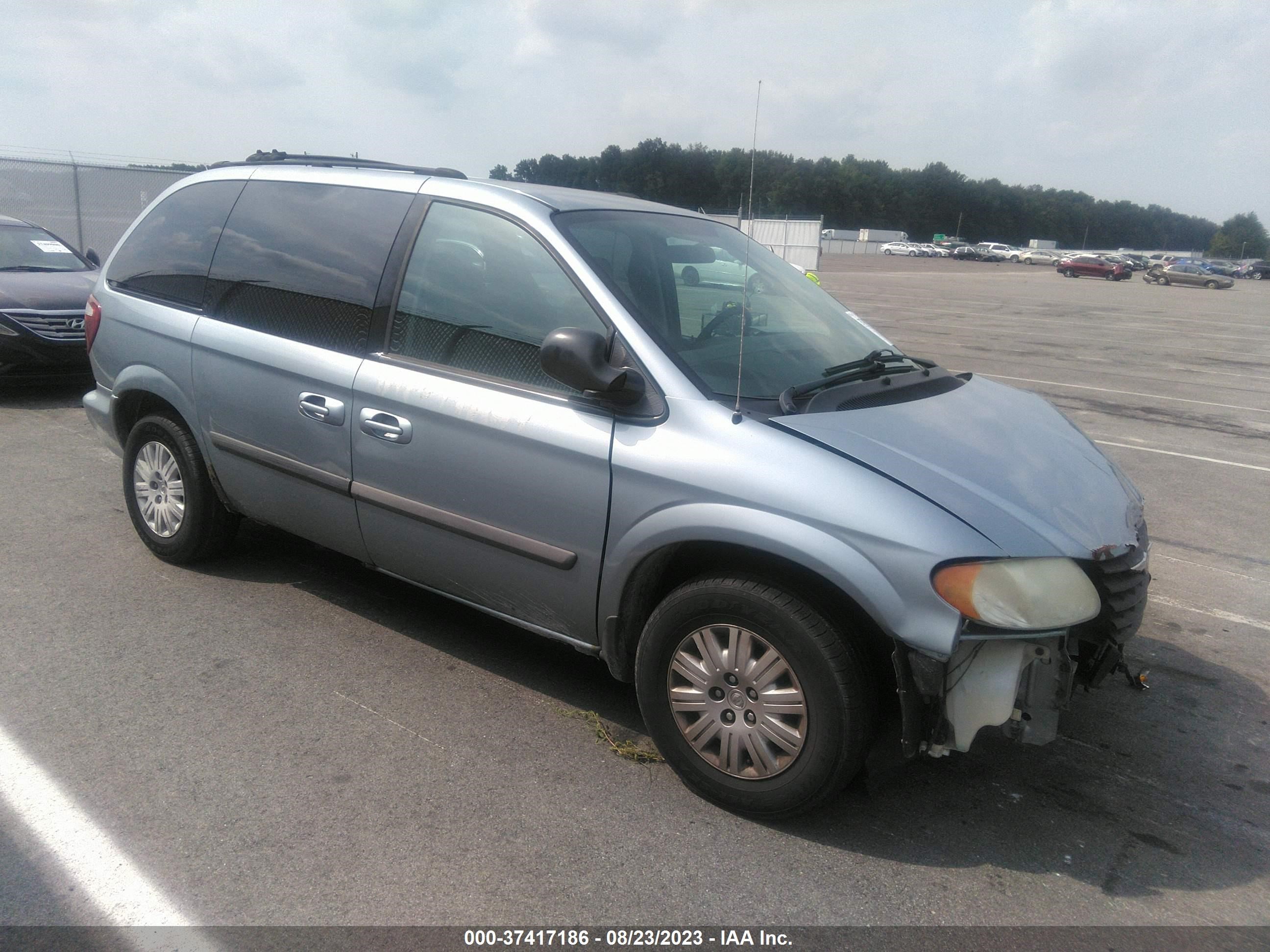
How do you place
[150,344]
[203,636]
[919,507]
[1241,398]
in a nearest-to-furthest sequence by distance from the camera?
[919,507]
[203,636]
[150,344]
[1241,398]

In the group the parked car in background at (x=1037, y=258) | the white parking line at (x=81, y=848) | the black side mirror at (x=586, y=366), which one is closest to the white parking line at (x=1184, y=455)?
the black side mirror at (x=586, y=366)

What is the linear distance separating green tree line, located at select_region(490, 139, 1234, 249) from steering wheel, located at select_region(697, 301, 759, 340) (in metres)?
0.57

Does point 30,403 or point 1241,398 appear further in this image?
point 1241,398

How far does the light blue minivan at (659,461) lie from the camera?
2.83 m

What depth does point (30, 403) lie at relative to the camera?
8820mm

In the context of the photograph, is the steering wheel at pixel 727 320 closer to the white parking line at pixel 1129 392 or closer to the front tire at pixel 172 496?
the front tire at pixel 172 496

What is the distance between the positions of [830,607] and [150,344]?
11.5 feet

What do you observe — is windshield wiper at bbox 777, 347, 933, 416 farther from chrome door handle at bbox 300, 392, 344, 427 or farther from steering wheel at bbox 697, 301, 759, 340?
chrome door handle at bbox 300, 392, 344, 427

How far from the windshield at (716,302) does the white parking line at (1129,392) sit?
24.4 feet

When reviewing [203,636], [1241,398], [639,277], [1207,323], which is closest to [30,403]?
[203,636]

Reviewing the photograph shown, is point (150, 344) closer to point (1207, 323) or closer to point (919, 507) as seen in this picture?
point (919, 507)

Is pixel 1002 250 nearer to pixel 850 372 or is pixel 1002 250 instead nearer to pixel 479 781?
pixel 850 372

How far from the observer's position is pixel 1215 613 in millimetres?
4938

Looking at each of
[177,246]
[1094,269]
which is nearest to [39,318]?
[177,246]
